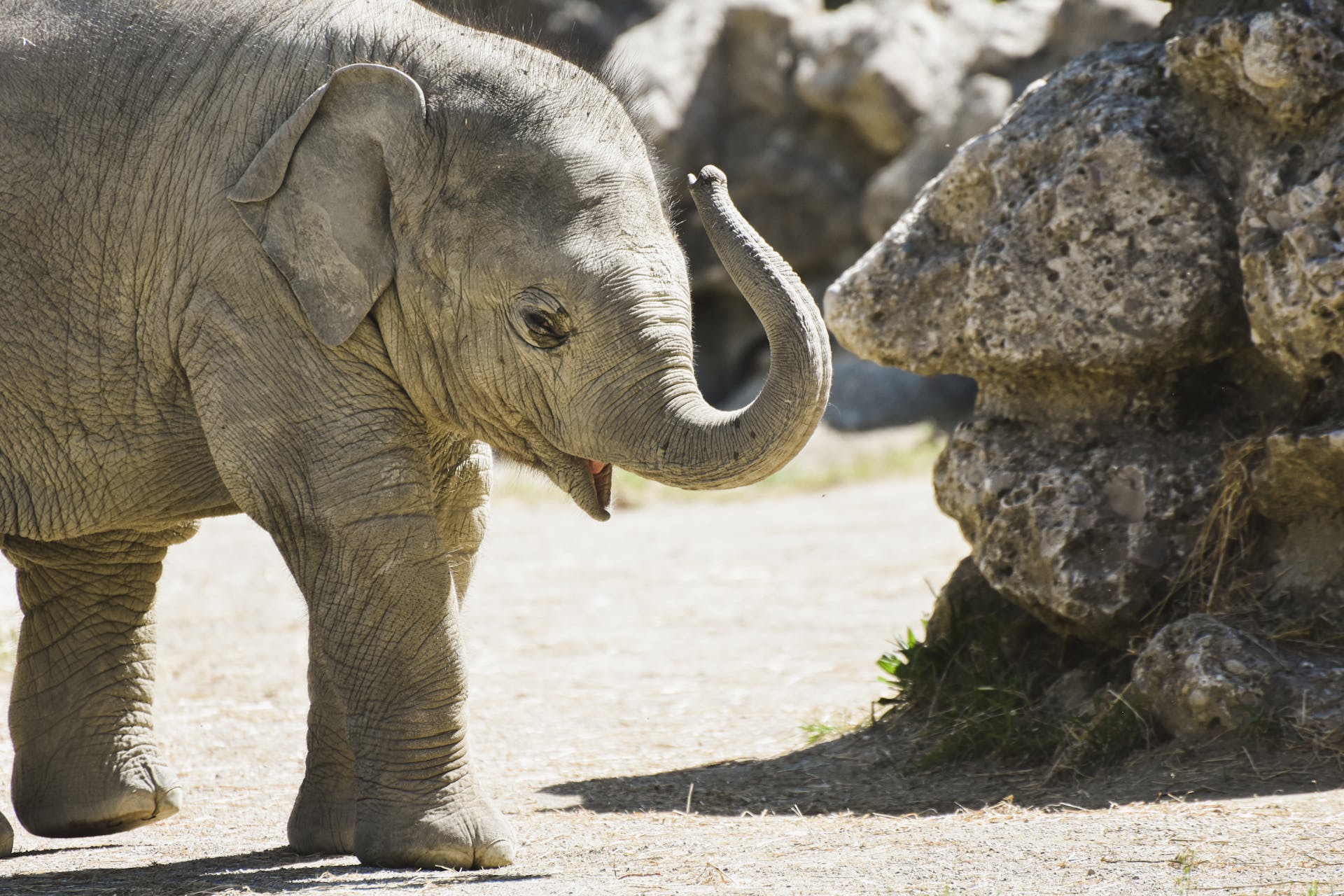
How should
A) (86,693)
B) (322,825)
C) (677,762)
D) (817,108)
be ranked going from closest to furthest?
1. (322,825)
2. (86,693)
3. (677,762)
4. (817,108)

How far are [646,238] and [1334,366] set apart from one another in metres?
2.19

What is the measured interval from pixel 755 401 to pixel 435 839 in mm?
1376

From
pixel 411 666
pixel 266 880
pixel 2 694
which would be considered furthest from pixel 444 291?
pixel 2 694

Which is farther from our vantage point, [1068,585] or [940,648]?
[940,648]

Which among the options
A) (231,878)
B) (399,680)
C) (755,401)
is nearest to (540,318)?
(755,401)

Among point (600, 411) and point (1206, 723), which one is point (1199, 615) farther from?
point (600, 411)

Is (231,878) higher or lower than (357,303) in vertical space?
lower

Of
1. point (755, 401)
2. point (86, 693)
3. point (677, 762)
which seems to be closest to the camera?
point (755, 401)

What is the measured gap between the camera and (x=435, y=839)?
4.39 m

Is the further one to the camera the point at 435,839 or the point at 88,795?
the point at 88,795

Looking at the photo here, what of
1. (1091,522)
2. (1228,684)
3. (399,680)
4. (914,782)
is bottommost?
(914,782)

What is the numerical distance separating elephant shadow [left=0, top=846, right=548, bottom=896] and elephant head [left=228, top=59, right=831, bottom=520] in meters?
1.17

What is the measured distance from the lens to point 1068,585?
554cm

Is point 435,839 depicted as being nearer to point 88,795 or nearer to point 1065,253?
point 88,795
